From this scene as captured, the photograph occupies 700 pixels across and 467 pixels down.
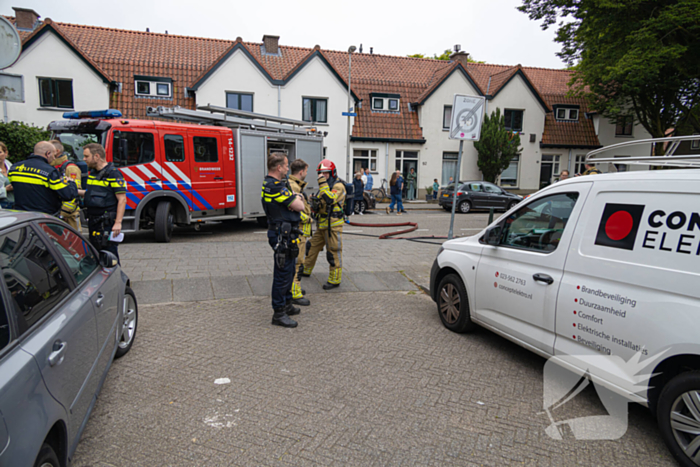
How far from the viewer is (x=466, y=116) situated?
300 inches

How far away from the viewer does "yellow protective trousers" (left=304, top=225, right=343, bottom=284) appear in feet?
20.7

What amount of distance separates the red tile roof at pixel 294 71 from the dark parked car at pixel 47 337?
22155mm

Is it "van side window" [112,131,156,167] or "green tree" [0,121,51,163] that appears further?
"green tree" [0,121,51,163]

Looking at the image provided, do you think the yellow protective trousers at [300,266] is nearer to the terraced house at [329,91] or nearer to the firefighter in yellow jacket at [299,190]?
the firefighter in yellow jacket at [299,190]

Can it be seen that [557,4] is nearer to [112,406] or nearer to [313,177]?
[313,177]

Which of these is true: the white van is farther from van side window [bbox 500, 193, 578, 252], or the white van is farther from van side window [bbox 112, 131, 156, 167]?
van side window [bbox 112, 131, 156, 167]

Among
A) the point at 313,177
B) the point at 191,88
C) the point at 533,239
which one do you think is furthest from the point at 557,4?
the point at 533,239

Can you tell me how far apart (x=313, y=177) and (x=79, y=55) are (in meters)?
15.4

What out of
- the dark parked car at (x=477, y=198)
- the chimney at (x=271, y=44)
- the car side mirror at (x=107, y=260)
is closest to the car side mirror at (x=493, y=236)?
the car side mirror at (x=107, y=260)

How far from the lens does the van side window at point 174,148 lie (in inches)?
385

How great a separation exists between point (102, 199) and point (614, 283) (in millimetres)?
5308

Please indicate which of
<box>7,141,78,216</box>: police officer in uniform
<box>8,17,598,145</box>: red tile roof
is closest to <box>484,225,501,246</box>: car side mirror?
<box>7,141,78,216</box>: police officer in uniform

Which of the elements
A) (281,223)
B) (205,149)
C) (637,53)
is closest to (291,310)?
(281,223)

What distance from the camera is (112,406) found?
10.7 feet
